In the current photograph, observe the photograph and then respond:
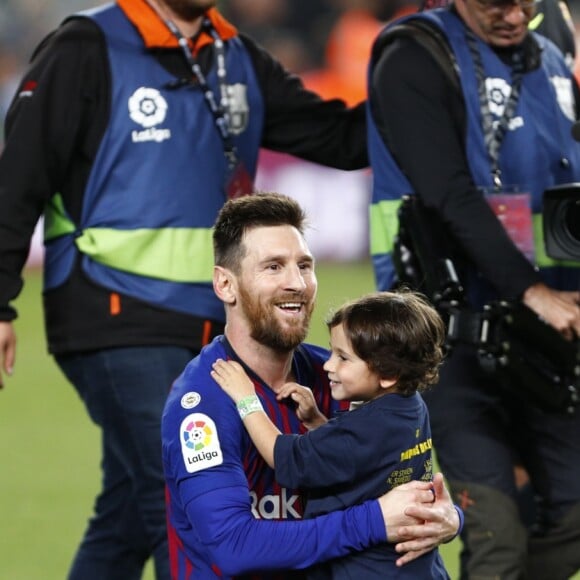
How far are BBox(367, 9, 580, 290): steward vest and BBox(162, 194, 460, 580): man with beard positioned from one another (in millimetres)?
991

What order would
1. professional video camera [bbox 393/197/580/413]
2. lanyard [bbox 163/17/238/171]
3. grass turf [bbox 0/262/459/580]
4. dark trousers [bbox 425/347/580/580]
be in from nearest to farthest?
1. professional video camera [bbox 393/197/580/413]
2. dark trousers [bbox 425/347/580/580]
3. lanyard [bbox 163/17/238/171]
4. grass turf [bbox 0/262/459/580]

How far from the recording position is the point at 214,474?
380 cm

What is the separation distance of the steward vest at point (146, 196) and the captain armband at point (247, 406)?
4.04 ft

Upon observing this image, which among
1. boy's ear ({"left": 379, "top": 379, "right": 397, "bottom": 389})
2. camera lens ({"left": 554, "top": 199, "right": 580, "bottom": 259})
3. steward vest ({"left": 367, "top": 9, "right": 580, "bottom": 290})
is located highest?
steward vest ({"left": 367, "top": 9, "right": 580, "bottom": 290})

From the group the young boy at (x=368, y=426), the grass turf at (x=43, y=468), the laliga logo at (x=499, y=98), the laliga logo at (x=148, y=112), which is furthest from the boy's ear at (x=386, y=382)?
the laliga logo at (x=148, y=112)

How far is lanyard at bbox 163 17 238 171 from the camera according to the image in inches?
206

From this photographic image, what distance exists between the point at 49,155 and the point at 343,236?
10518 millimetres

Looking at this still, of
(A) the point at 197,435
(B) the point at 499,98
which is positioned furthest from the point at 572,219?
(A) the point at 197,435

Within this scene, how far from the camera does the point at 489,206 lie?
4895mm

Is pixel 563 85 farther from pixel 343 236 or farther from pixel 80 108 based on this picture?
pixel 343 236

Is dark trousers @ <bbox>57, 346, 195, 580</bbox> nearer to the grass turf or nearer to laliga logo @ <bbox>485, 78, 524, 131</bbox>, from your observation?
the grass turf

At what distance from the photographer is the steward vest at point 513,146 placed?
502 cm

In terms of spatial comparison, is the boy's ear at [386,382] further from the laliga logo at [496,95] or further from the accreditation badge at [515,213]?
the laliga logo at [496,95]

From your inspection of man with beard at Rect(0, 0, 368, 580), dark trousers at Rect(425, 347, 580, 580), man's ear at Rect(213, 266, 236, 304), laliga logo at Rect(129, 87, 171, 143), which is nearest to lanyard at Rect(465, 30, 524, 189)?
dark trousers at Rect(425, 347, 580, 580)
